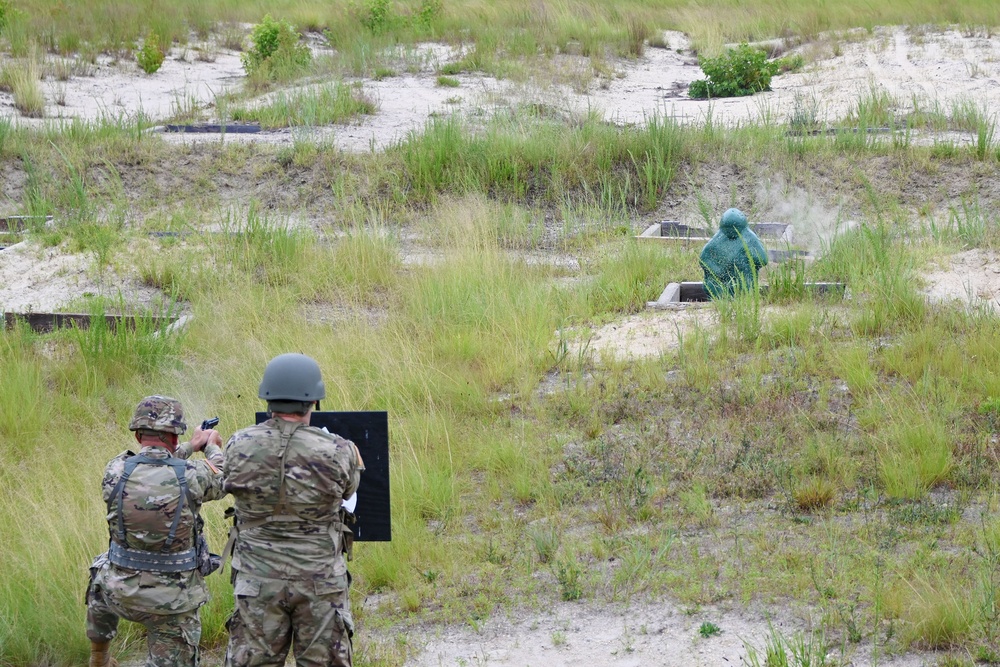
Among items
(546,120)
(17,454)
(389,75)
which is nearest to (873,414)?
(17,454)

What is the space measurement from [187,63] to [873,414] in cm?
1597

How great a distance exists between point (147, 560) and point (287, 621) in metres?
0.64

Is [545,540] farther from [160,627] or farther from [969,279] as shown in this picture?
[969,279]

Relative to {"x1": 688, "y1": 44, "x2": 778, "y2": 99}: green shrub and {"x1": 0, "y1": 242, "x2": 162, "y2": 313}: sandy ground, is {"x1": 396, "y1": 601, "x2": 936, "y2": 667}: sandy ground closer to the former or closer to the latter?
{"x1": 0, "y1": 242, "x2": 162, "y2": 313}: sandy ground

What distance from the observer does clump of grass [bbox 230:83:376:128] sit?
15.5 meters

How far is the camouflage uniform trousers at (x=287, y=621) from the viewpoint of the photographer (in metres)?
3.92

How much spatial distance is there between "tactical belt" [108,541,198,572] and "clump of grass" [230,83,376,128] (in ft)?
37.6

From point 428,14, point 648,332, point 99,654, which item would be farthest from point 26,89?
point 99,654

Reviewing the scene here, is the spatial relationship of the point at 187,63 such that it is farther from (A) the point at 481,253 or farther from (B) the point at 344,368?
(B) the point at 344,368

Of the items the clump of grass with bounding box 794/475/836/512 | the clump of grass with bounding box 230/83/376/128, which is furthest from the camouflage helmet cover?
the clump of grass with bounding box 230/83/376/128

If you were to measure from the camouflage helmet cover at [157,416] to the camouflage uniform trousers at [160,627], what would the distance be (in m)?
0.68

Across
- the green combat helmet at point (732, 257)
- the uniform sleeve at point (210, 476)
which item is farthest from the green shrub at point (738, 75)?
the uniform sleeve at point (210, 476)

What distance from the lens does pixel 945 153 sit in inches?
522

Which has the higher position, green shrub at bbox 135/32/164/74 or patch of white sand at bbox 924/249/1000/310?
green shrub at bbox 135/32/164/74
